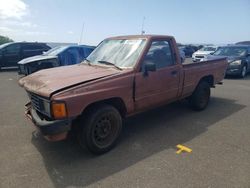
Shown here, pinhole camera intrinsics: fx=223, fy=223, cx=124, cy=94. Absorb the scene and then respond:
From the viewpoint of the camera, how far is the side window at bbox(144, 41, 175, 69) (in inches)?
164

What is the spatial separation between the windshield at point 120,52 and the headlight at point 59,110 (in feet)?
4.53

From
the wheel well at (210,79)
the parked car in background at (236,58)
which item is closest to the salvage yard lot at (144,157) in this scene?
the wheel well at (210,79)

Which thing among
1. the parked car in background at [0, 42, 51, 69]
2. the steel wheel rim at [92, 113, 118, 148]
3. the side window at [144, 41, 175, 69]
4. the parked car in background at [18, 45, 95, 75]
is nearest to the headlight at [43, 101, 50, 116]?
the steel wheel rim at [92, 113, 118, 148]

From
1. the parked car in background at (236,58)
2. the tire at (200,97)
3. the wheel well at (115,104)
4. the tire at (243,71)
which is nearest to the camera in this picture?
the wheel well at (115,104)

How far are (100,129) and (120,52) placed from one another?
4.99 feet

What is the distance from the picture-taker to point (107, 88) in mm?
3381

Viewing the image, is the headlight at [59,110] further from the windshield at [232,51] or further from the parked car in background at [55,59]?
the windshield at [232,51]

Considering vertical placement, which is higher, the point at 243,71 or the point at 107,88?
the point at 107,88

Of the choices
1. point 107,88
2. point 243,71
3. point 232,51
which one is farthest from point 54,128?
point 232,51

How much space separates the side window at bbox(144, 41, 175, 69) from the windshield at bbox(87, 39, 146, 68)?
22 centimetres

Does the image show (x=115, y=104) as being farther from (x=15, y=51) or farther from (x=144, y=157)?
(x=15, y=51)

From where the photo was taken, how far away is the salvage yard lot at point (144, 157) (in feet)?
9.44

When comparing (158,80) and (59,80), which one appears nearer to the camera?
(59,80)

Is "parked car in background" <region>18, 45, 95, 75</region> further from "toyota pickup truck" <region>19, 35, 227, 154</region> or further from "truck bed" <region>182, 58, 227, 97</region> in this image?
"truck bed" <region>182, 58, 227, 97</region>
